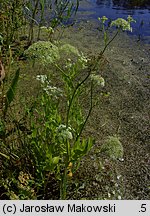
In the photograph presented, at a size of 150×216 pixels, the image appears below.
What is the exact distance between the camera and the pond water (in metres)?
4.42

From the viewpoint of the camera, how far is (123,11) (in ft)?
16.4

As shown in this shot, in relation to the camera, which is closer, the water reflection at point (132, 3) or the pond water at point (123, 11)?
the pond water at point (123, 11)

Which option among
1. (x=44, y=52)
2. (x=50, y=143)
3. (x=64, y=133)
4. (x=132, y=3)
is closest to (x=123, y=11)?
(x=132, y=3)

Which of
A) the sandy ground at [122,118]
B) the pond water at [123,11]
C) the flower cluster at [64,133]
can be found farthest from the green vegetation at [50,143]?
the pond water at [123,11]

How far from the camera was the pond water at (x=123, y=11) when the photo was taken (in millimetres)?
4422

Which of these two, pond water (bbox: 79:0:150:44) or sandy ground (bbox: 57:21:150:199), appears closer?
sandy ground (bbox: 57:21:150:199)

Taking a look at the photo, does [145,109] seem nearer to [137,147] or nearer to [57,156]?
[137,147]

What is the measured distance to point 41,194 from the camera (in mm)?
1857

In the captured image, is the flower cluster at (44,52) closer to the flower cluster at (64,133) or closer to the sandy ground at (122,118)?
the flower cluster at (64,133)

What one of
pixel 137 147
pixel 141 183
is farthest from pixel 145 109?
pixel 141 183

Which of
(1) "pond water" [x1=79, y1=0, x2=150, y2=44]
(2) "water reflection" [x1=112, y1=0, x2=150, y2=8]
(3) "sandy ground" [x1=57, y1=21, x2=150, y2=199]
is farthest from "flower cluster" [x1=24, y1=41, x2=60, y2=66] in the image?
(2) "water reflection" [x1=112, y1=0, x2=150, y2=8]

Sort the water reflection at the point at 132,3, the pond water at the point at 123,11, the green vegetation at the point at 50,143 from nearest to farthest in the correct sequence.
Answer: the green vegetation at the point at 50,143 < the pond water at the point at 123,11 < the water reflection at the point at 132,3

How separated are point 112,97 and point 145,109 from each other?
30 cm

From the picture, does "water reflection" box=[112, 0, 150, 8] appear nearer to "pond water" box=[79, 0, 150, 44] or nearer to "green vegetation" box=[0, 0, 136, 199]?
"pond water" box=[79, 0, 150, 44]
